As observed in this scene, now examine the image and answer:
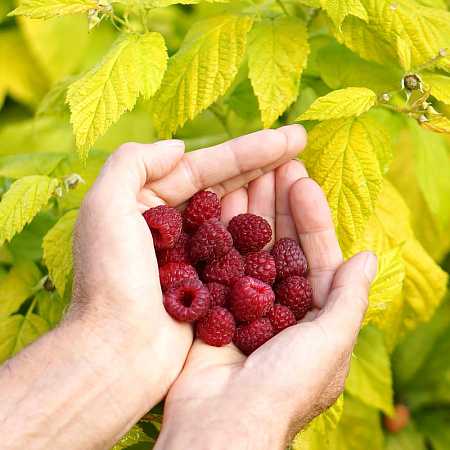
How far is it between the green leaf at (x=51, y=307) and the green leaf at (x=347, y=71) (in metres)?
0.84

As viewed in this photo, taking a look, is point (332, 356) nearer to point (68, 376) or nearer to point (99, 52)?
point (68, 376)

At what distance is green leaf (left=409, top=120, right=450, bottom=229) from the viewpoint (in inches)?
60.9

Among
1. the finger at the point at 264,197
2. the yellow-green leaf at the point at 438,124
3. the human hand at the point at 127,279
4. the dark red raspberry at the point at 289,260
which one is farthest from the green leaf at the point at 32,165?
the yellow-green leaf at the point at 438,124

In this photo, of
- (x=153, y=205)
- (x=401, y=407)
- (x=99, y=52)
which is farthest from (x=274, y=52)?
(x=401, y=407)

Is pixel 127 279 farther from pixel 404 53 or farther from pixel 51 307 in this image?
pixel 404 53

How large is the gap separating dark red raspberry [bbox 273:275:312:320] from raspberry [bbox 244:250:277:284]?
0.04 meters

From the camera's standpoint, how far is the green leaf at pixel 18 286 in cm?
137

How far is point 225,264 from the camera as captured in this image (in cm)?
132

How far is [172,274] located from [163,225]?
0.36 ft

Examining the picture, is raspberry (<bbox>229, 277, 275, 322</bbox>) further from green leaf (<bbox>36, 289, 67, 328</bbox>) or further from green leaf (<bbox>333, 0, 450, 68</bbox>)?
green leaf (<bbox>333, 0, 450, 68</bbox>)

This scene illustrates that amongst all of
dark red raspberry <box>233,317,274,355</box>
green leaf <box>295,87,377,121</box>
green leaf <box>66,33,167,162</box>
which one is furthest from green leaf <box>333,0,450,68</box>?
dark red raspberry <box>233,317,274,355</box>

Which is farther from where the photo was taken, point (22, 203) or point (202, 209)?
point (202, 209)

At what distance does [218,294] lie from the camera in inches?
→ 50.8

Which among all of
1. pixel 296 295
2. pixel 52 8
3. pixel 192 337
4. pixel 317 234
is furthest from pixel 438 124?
pixel 52 8
